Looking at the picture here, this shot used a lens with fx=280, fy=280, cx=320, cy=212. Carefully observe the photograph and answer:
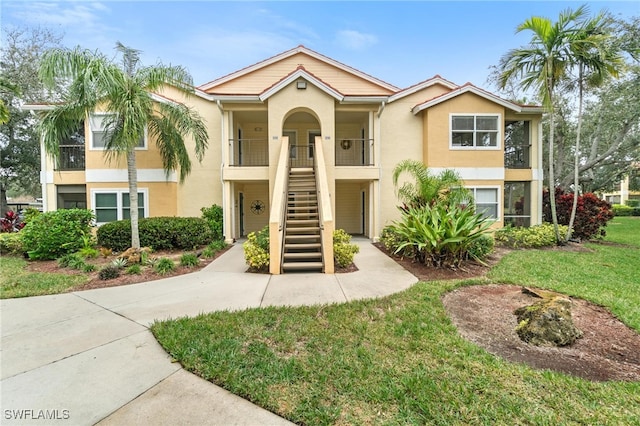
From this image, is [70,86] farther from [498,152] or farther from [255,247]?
[498,152]

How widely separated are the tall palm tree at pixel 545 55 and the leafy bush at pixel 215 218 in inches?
495

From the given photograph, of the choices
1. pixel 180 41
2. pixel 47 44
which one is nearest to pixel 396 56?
pixel 180 41

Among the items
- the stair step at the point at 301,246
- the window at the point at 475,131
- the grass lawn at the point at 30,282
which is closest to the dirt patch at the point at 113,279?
the grass lawn at the point at 30,282

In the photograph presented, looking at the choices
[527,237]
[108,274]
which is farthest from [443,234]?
[108,274]

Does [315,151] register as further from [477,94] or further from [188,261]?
[477,94]

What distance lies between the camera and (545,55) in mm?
9828

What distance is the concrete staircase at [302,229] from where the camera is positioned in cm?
736

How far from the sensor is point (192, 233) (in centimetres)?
1012

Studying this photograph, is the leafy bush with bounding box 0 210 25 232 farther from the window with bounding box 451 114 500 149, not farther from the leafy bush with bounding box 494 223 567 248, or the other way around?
the leafy bush with bounding box 494 223 567 248

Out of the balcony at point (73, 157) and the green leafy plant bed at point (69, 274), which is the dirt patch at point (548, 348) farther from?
the balcony at point (73, 157)

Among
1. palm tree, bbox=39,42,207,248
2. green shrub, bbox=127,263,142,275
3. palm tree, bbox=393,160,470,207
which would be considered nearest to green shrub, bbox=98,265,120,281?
green shrub, bbox=127,263,142,275

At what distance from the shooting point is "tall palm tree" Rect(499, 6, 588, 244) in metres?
9.33

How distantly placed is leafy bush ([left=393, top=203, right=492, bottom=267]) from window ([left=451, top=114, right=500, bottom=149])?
5993 mm

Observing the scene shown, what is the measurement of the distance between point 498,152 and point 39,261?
1733 centimetres
